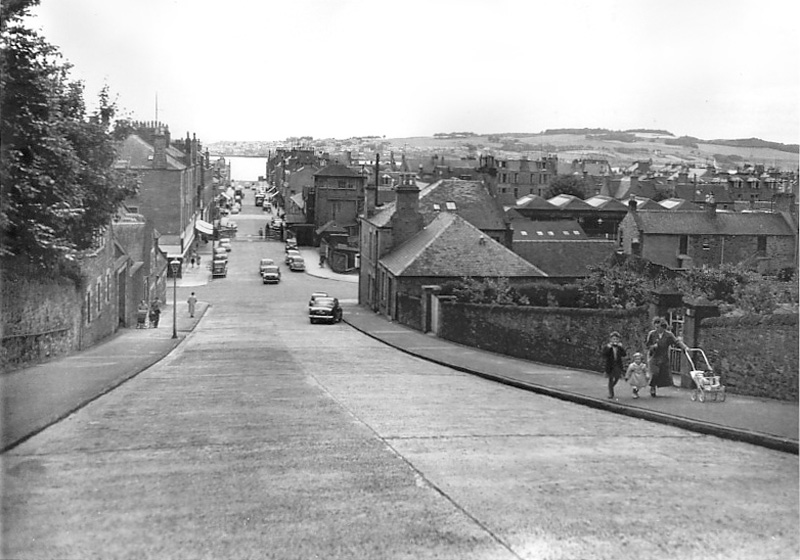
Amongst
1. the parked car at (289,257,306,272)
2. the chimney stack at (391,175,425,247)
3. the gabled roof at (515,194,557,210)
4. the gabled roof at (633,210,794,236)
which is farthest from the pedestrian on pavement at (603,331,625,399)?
the gabled roof at (515,194,557,210)

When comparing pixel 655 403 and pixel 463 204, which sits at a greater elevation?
pixel 463 204

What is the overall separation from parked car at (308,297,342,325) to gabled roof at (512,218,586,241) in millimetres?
32690

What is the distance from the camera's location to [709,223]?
59.5m

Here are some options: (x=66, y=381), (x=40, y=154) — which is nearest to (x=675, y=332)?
(x=66, y=381)

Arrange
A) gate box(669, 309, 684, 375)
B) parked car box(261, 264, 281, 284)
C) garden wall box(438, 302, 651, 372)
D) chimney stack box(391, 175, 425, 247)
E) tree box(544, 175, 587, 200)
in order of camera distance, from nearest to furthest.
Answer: gate box(669, 309, 684, 375), garden wall box(438, 302, 651, 372), chimney stack box(391, 175, 425, 247), parked car box(261, 264, 281, 284), tree box(544, 175, 587, 200)

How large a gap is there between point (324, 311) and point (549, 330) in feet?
68.9

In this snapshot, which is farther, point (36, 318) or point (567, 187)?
point (567, 187)

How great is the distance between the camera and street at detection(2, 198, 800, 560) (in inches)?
326

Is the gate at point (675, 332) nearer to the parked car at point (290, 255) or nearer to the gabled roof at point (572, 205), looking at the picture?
the parked car at point (290, 255)

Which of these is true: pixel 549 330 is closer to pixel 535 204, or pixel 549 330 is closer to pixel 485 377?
pixel 485 377

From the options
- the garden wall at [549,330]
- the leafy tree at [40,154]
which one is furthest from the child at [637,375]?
the leafy tree at [40,154]

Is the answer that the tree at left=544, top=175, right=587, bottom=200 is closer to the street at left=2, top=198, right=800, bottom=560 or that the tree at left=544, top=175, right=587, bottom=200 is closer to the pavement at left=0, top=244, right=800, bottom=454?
the pavement at left=0, top=244, right=800, bottom=454

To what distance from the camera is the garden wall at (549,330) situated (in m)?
23.1

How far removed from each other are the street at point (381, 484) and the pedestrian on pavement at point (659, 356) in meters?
1.60
